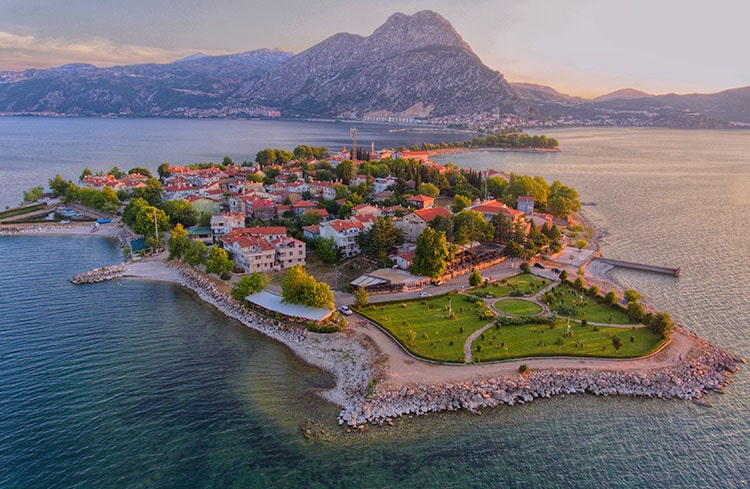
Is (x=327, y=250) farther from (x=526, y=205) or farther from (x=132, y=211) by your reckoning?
(x=132, y=211)

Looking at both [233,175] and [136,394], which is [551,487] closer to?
[136,394]

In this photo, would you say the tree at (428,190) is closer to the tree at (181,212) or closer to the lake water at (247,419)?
the tree at (181,212)

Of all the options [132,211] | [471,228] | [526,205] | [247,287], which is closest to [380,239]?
[471,228]

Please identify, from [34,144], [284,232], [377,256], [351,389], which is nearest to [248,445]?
[351,389]

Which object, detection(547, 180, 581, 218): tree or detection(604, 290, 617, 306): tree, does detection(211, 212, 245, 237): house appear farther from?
detection(547, 180, 581, 218): tree

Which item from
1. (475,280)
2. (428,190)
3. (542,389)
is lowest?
(542,389)

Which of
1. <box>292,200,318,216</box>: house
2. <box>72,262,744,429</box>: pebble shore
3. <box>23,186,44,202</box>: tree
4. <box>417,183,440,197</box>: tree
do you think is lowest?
<box>72,262,744,429</box>: pebble shore

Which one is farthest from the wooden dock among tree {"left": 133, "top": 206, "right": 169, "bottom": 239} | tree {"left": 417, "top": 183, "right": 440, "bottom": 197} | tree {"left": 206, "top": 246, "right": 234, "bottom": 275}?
tree {"left": 133, "top": 206, "right": 169, "bottom": 239}
